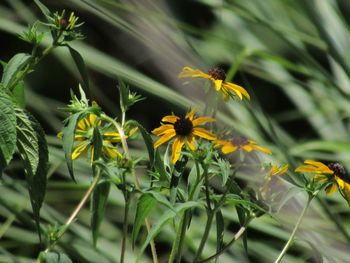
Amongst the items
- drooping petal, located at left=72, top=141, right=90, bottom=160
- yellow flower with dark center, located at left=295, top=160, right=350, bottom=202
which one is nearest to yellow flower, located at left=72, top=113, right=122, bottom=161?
drooping petal, located at left=72, top=141, right=90, bottom=160

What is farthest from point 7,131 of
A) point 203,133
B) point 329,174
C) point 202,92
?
point 202,92

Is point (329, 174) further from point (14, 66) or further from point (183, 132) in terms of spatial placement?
point (14, 66)

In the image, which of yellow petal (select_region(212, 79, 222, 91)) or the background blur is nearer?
yellow petal (select_region(212, 79, 222, 91))

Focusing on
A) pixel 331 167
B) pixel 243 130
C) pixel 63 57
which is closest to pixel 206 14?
pixel 63 57

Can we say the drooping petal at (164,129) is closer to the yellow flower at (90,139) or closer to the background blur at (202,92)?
the yellow flower at (90,139)

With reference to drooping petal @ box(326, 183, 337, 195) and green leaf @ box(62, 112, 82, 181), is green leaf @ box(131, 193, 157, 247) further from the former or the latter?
drooping petal @ box(326, 183, 337, 195)

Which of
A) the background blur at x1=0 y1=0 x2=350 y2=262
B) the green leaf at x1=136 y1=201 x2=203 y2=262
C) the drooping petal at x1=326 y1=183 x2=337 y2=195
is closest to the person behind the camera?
the green leaf at x1=136 y1=201 x2=203 y2=262
